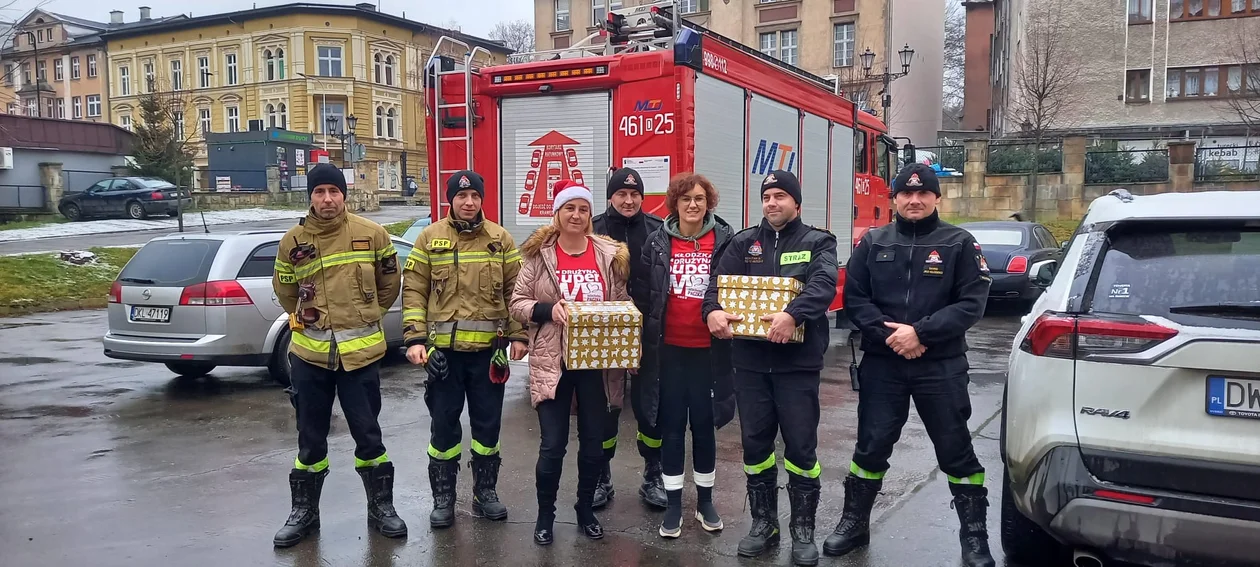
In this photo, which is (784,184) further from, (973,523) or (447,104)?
(447,104)

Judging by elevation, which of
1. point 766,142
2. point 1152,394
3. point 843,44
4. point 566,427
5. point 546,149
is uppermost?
point 843,44

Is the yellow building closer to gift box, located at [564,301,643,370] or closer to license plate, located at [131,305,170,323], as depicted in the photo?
license plate, located at [131,305,170,323]

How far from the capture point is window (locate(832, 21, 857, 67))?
137 ft

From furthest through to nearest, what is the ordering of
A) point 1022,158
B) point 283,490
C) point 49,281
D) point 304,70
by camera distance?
point 304,70, point 1022,158, point 49,281, point 283,490

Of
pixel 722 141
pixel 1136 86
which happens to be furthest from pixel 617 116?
pixel 1136 86

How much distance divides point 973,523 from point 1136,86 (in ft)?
114

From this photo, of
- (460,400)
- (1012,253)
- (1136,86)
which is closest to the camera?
(460,400)

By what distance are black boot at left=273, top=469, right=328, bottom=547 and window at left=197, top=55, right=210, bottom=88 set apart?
62519 millimetres

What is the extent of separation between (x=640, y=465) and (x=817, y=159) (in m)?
Result: 5.38

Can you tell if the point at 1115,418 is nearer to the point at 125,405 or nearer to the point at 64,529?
the point at 64,529

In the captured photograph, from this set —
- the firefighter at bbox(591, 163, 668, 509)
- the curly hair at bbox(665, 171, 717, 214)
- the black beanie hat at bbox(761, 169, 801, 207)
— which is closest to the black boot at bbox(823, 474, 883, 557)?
the firefighter at bbox(591, 163, 668, 509)

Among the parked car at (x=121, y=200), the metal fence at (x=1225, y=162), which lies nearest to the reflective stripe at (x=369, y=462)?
the metal fence at (x=1225, y=162)

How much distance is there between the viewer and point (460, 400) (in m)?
4.54

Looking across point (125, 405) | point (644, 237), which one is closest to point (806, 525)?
point (644, 237)
